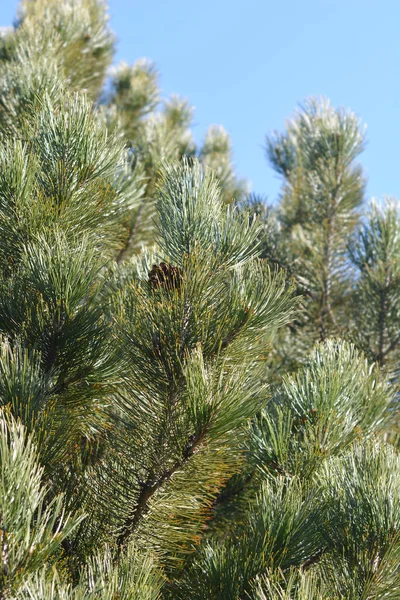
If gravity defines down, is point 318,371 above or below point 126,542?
above

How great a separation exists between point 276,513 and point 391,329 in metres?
1.40

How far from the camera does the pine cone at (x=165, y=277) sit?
142cm

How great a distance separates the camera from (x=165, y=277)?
142 cm

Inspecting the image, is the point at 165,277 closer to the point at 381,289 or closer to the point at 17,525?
the point at 17,525

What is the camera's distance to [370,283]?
259 cm

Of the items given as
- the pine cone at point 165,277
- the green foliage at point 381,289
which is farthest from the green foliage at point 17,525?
the green foliage at point 381,289

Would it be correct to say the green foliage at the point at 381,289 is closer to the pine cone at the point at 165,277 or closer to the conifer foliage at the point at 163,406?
the conifer foliage at the point at 163,406

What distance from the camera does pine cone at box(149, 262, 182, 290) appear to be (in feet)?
4.67

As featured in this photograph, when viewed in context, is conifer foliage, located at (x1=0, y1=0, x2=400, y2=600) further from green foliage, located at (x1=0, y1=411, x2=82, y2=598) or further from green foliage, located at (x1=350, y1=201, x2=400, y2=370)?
green foliage, located at (x1=350, y1=201, x2=400, y2=370)

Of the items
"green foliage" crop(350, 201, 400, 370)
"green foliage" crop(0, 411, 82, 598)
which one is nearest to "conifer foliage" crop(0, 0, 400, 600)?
"green foliage" crop(0, 411, 82, 598)

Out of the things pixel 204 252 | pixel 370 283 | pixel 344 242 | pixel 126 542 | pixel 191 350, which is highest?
pixel 344 242

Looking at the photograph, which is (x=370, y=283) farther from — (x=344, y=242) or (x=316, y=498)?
(x=316, y=498)

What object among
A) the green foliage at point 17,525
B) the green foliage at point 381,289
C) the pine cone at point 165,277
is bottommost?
the green foliage at point 17,525

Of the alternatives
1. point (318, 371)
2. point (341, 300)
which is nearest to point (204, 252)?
point (318, 371)
